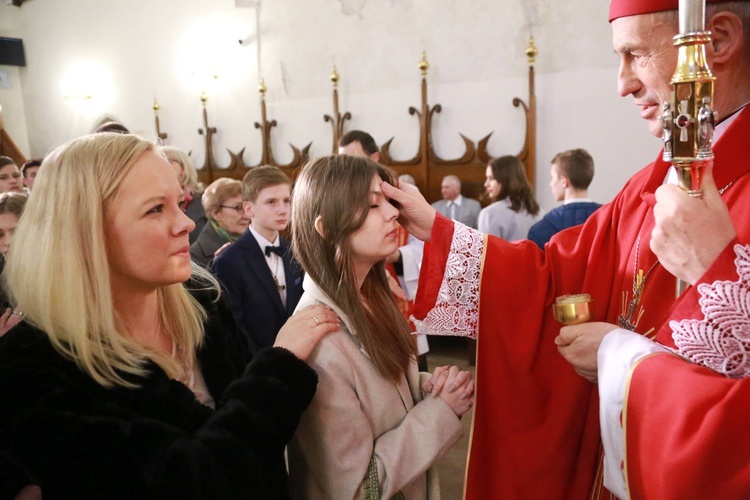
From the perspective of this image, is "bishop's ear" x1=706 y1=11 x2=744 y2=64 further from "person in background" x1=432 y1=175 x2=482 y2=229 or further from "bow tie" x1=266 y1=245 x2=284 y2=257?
"person in background" x1=432 y1=175 x2=482 y2=229

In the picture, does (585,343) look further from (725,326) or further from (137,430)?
(137,430)

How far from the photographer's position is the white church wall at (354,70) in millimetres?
5695

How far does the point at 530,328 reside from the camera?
1.53 meters

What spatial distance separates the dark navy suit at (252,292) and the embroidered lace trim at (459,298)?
125 centimetres

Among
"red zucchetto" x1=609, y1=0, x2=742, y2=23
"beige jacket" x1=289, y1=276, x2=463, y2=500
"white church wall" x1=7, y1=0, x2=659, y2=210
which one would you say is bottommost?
"beige jacket" x1=289, y1=276, x2=463, y2=500

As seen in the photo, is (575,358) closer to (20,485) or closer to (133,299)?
(133,299)

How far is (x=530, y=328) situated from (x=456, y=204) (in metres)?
4.52

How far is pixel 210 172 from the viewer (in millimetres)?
8328

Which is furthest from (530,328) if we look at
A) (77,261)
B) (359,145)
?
(359,145)

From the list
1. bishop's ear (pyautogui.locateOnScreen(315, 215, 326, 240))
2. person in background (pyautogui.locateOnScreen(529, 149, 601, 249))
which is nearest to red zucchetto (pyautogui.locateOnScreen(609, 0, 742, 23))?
bishop's ear (pyautogui.locateOnScreen(315, 215, 326, 240))

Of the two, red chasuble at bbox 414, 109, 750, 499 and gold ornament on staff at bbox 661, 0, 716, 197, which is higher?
gold ornament on staff at bbox 661, 0, 716, 197

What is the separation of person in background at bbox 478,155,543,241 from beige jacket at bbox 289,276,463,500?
117 inches

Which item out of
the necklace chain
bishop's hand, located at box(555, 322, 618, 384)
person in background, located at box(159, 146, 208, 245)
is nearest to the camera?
bishop's hand, located at box(555, 322, 618, 384)

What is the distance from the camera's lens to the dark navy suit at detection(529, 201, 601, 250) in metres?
3.53
